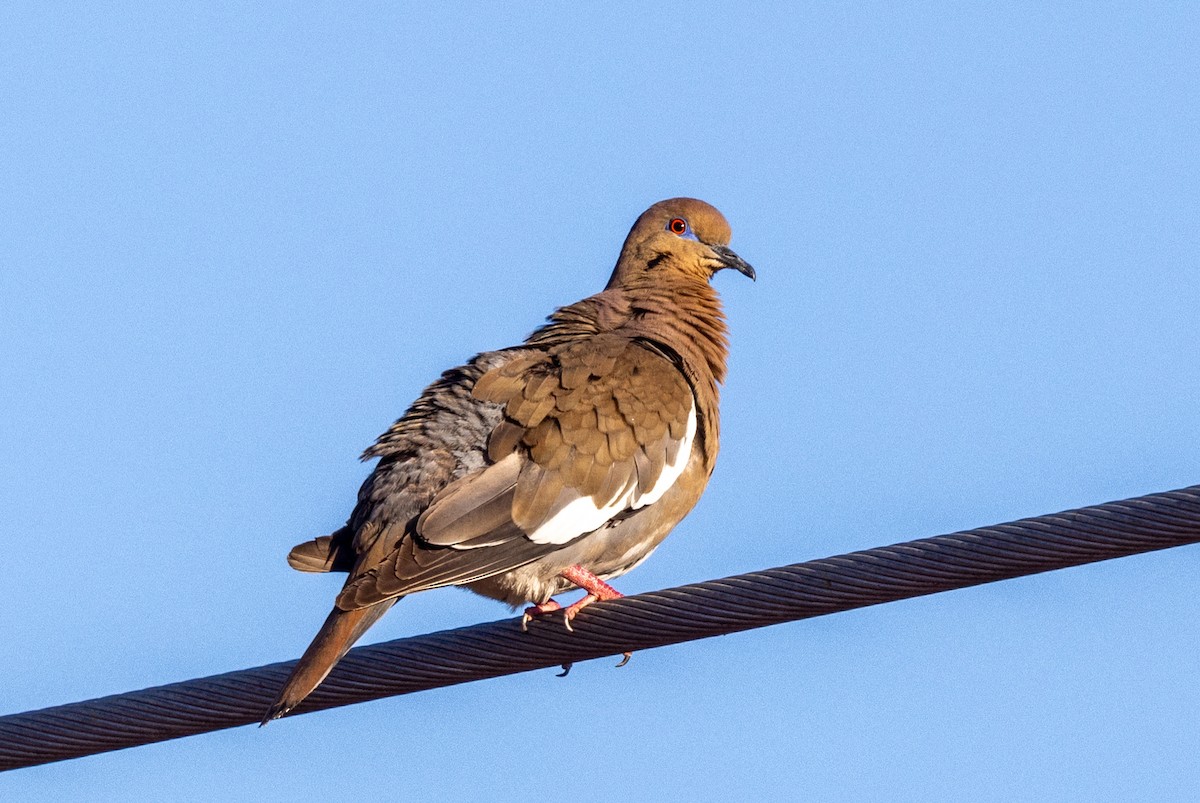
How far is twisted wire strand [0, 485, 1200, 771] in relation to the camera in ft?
12.2

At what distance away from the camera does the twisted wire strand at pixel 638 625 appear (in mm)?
3713

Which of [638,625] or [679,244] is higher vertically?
[679,244]

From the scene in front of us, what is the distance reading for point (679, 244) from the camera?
6.85 metres

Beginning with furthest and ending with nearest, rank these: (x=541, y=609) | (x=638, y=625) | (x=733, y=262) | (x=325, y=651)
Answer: (x=733, y=262) → (x=541, y=609) → (x=325, y=651) → (x=638, y=625)

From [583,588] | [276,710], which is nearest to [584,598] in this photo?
[583,588]

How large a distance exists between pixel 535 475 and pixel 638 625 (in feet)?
3.33

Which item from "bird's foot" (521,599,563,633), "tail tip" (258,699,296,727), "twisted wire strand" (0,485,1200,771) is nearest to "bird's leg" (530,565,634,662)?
"bird's foot" (521,599,563,633)

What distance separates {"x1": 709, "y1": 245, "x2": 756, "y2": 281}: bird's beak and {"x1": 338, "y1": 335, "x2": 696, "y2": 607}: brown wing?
41.1 inches

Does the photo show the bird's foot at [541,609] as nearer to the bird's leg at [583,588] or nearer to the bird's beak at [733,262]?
the bird's leg at [583,588]

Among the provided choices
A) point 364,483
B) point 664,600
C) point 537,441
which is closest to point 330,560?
point 364,483

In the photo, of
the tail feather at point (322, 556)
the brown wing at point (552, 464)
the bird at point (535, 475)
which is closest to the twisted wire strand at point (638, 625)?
the bird at point (535, 475)

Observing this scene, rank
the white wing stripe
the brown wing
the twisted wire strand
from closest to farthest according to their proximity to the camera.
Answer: the twisted wire strand → the brown wing → the white wing stripe

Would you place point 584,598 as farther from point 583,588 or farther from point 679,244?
point 679,244

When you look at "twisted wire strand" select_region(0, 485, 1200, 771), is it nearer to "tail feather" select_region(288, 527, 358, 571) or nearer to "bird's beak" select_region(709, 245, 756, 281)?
"tail feather" select_region(288, 527, 358, 571)
